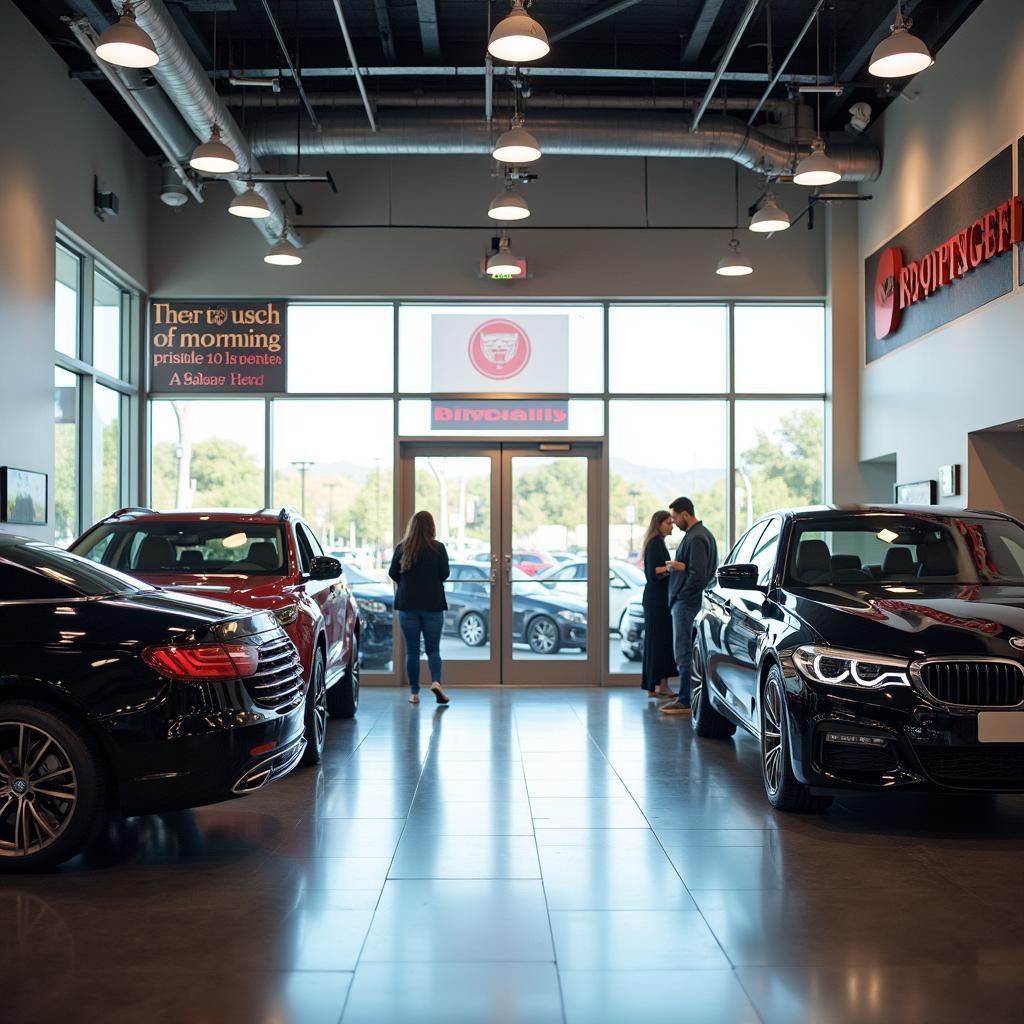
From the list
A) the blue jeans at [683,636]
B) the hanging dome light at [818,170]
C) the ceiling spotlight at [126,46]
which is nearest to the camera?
the ceiling spotlight at [126,46]

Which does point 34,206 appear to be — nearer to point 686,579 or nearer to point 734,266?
point 686,579

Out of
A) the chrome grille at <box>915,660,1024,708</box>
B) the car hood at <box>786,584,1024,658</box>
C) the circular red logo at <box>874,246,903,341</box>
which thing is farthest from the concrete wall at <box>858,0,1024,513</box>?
the chrome grille at <box>915,660,1024,708</box>

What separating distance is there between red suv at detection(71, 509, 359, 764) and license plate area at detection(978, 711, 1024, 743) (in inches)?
156

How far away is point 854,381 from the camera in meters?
13.4

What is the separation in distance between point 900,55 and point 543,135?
13.9 ft

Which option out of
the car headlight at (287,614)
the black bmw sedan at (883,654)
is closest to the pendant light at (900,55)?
the black bmw sedan at (883,654)

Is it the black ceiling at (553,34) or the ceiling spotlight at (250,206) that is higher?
the black ceiling at (553,34)

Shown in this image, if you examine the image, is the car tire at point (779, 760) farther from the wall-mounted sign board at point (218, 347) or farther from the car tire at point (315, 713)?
the wall-mounted sign board at point (218, 347)

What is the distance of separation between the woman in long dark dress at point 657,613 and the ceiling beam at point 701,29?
4.17m

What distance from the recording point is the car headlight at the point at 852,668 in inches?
220

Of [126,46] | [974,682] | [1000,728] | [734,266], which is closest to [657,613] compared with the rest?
[734,266]

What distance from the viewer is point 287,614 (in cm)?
753

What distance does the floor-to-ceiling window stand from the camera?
11359 millimetres

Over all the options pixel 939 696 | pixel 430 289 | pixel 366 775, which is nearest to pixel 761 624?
pixel 939 696
